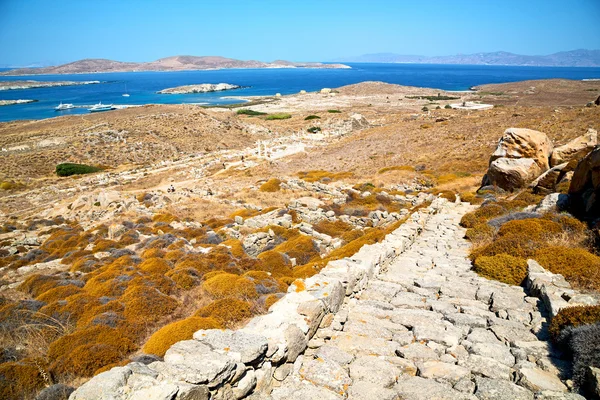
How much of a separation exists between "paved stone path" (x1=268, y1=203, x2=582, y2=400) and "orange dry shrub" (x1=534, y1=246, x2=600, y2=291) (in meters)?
1.29

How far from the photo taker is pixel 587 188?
1341cm

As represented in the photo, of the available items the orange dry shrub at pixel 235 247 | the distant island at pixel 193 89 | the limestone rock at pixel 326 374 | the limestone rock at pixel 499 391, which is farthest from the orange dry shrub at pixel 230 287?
the distant island at pixel 193 89

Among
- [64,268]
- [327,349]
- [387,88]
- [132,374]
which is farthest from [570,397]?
[387,88]

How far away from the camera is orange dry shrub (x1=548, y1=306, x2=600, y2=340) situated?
5.95 metres

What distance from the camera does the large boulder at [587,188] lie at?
487 inches

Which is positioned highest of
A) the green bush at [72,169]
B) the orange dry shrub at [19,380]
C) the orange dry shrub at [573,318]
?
the orange dry shrub at [573,318]

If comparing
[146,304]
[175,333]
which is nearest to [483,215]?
[175,333]

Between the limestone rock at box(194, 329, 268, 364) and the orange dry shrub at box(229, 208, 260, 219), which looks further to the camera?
the orange dry shrub at box(229, 208, 260, 219)

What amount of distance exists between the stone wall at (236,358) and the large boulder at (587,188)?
10283 millimetres

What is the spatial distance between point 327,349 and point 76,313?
7357mm

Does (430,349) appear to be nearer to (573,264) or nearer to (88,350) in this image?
(573,264)

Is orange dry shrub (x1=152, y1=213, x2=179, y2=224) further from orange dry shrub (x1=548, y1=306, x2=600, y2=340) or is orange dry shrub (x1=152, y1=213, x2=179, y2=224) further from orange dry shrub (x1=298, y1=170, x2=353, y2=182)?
orange dry shrub (x1=548, y1=306, x2=600, y2=340)

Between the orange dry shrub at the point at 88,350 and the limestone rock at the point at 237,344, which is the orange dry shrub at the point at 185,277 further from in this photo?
the limestone rock at the point at 237,344

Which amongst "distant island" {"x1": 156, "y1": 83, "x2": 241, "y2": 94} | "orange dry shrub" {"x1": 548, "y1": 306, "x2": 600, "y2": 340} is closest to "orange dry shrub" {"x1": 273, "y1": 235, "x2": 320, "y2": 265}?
"orange dry shrub" {"x1": 548, "y1": 306, "x2": 600, "y2": 340}
